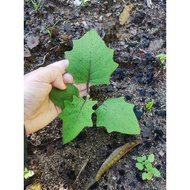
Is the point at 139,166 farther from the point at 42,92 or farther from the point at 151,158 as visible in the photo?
the point at 42,92

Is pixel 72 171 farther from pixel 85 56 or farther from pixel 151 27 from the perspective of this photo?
pixel 151 27

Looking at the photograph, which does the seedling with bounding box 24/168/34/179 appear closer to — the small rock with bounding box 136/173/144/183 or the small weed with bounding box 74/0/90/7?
the small rock with bounding box 136/173/144/183

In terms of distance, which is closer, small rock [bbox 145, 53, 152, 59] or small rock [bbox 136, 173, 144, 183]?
small rock [bbox 136, 173, 144, 183]

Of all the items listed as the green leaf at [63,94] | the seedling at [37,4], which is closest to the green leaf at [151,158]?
the green leaf at [63,94]

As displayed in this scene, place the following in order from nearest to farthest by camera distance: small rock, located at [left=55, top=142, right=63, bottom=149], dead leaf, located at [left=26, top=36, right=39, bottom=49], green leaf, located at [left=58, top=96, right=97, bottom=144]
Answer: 1. green leaf, located at [left=58, top=96, right=97, bottom=144]
2. small rock, located at [left=55, top=142, right=63, bottom=149]
3. dead leaf, located at [left=26, top=36, right=39, bottom=49]

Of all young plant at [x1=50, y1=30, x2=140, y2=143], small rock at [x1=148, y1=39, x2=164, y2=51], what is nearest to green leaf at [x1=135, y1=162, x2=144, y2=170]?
young plant at [x1=50, y1=30, x2=140, y2=143]

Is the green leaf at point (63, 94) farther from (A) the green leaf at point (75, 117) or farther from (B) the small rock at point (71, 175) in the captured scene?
(B) the small rock at point (71, 175)
